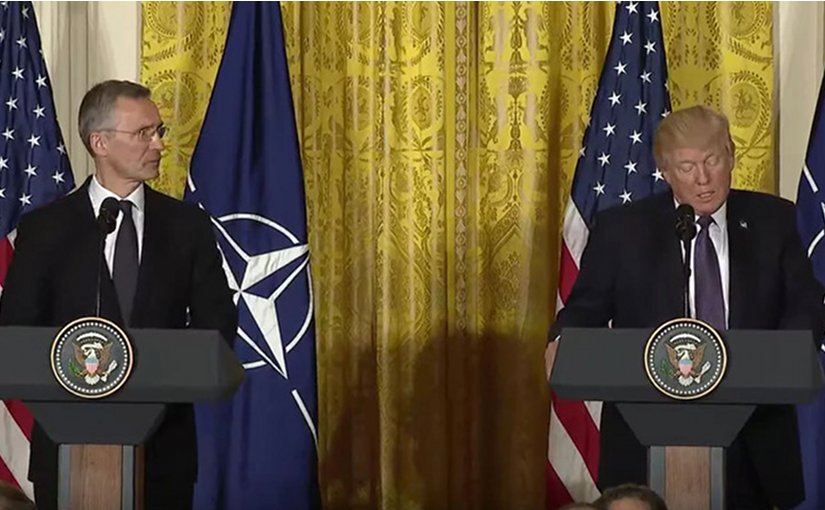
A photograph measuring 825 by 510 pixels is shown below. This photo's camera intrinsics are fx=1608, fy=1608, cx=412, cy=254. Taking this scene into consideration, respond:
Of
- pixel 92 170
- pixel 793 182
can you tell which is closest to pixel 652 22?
pixel 793 182

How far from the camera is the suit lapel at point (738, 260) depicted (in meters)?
4.22

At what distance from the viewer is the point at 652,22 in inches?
228

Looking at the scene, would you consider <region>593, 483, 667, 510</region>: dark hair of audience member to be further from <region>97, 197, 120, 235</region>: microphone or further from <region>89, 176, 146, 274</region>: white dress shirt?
<region>89, 176, 146, 274</region>: white dress shirt

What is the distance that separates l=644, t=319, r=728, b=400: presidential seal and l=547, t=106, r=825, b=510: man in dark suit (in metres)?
0.62

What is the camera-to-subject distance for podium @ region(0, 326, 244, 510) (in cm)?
354

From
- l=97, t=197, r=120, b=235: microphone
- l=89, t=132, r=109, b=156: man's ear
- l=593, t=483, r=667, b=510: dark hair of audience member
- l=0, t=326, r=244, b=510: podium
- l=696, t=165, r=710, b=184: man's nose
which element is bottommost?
l=593, t=483, r=667, b=510: dark hair of audience member

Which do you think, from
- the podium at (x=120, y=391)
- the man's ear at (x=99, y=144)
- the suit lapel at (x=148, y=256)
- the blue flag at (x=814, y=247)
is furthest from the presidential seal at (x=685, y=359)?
the blue flag at (x=814, y=247)

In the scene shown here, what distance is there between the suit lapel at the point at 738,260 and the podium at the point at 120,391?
142 cm

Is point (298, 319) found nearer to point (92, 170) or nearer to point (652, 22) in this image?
point (92, 170)

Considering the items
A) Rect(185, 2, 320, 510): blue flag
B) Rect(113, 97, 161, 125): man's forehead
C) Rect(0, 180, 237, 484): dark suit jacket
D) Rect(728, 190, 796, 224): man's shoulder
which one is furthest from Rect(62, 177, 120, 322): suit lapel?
Rect(728, 190, 796, 224): man's shoulder

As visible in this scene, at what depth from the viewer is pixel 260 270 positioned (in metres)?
5.68

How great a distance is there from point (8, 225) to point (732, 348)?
10.1ft

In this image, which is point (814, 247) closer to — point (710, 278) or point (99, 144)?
point (710, 278)

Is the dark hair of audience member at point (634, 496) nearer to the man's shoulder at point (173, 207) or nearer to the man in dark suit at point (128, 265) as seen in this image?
the man in dark suit at point (128, 265)
